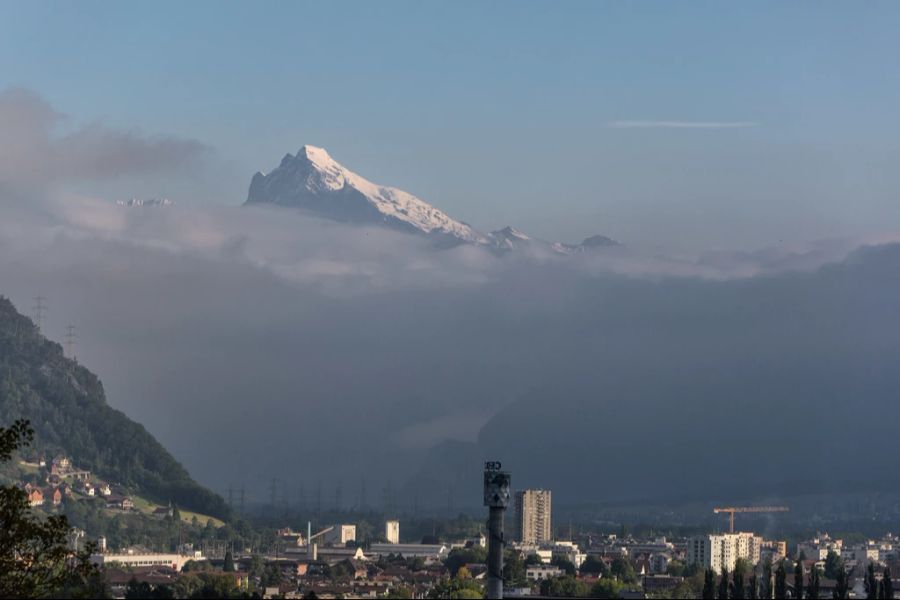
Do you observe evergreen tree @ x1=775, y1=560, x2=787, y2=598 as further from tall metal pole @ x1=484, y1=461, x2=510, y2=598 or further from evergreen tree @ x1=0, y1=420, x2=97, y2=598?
evergreen tree @ x1=0, y1=420, x2=97, y2=598

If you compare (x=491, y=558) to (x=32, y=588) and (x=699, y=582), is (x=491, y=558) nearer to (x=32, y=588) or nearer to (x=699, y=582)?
(x=32, y=588)

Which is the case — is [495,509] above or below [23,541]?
above

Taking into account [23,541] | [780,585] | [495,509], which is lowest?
[780,585]

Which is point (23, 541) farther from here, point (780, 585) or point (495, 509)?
point (780, 585)

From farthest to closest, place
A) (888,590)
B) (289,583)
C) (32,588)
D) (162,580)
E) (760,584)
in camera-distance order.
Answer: (289,583) < (162,580) < (760,584) < (888,590) < (32,588)

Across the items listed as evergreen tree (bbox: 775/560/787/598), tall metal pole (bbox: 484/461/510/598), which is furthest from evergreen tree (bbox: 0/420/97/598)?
evergreen tree (bbox: 775/560/787/598)

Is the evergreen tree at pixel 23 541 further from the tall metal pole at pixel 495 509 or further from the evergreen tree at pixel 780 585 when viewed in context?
the evergreen tree at pixel 780 585

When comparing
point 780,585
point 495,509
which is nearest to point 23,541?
point 495,509

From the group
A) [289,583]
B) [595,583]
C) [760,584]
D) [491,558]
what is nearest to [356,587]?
[289,583]
